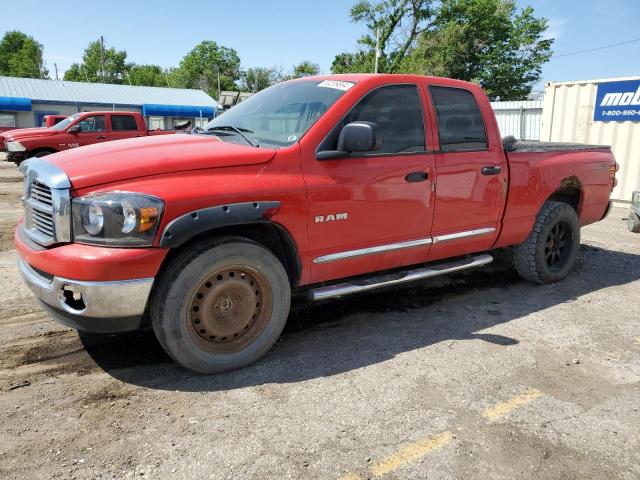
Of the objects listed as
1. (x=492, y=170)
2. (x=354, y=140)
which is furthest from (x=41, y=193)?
(x=492, y=170)

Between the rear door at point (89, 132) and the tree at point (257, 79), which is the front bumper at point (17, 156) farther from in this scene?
the tree at point (257, 79)

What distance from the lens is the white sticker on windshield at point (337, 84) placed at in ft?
12.5

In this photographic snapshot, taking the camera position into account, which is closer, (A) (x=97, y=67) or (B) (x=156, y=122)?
(B) (x=156, y=122)

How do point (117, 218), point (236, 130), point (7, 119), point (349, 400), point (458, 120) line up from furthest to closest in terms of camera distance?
1. point (7, 119)
2. point (458, 120)
3. point (236, 130)
4. point (349, 400)
5. point (117, 218)

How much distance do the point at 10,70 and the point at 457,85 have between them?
10083 centimetres

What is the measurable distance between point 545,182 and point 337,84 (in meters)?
2.46

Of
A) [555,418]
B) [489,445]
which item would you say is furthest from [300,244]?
[555,418]

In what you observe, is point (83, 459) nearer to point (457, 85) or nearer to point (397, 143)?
point (397, 143)

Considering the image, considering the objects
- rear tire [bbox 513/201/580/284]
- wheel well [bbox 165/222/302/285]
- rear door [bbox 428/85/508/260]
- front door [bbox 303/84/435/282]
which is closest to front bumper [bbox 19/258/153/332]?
wheel well [bbox 165/222/302/285]

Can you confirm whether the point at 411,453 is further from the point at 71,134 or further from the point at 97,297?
the point at 71,134

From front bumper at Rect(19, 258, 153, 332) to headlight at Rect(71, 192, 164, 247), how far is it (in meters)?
0.24

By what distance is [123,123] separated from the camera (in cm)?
1454

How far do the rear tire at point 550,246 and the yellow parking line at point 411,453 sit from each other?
3.02m

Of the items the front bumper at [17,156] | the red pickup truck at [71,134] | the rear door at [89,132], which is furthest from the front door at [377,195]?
the front bumper at [17,156]
